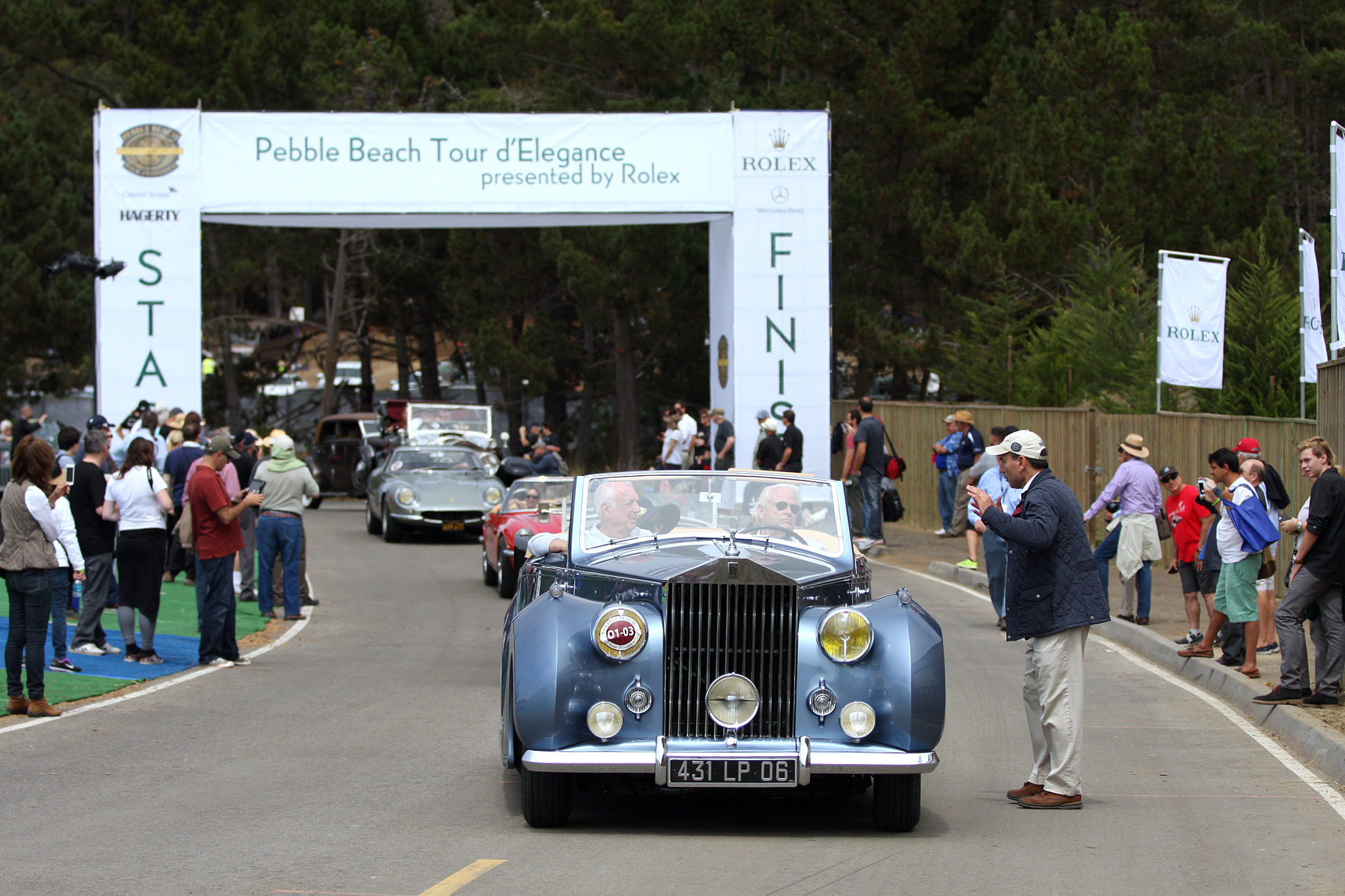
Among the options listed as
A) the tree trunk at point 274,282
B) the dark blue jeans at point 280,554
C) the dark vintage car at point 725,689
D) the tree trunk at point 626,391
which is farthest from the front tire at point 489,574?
the tree trunk at point 274,282

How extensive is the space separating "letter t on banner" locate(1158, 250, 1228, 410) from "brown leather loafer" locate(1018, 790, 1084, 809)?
483 inches

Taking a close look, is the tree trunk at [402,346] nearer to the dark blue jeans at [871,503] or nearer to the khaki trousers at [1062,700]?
the dark blue jeans at [871,503]

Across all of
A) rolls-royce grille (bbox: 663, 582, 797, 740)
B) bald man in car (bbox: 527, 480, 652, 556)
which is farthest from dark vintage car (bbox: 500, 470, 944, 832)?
bald man in car (bbox: 527, 480, 652, 556)

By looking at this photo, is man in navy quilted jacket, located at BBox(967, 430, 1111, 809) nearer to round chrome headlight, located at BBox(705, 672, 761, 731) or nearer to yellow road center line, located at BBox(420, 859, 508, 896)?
round chrome headlight, located at BBox(705, 672, 761, 731)

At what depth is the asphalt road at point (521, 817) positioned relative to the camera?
6301mm

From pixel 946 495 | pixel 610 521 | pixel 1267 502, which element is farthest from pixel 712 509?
pixel 946 495

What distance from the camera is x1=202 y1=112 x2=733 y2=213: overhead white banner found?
82.9ft

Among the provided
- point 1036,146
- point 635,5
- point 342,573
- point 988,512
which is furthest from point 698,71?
point 988,512

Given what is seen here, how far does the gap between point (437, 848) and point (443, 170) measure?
65.9 feet

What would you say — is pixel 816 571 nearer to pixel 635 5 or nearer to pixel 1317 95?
pixel 635 5

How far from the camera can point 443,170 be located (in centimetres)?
2553

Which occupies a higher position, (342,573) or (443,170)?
(443,170)

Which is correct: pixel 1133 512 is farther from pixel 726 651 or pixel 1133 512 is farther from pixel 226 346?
pixel 226 346

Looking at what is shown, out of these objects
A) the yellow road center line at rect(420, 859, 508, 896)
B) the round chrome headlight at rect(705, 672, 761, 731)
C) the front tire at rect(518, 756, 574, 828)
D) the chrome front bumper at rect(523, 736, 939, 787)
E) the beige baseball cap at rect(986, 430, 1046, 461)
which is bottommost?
the yellow road center line at rect(420, 859, 508, 896)
